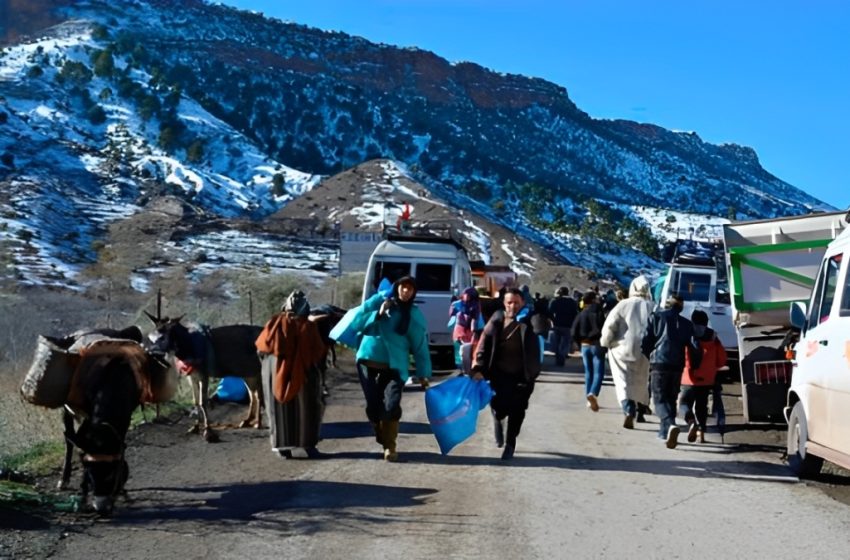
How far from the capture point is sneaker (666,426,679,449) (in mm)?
10172

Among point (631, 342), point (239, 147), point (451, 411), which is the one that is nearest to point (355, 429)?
point (451, 411)

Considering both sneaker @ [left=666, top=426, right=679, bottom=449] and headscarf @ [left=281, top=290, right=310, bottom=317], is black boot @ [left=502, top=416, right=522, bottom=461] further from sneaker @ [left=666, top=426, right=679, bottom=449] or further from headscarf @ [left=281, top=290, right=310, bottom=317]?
headscarf @ [left=281, top=290, right=310, bottom=317]

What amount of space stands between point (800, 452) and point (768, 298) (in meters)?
3.35

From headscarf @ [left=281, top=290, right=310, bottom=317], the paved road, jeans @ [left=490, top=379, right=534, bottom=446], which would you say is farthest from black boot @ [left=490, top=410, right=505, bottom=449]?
headscarf @ [left=281, top=290, right=310, bottom=317]

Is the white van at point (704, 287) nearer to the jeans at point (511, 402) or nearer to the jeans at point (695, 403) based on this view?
the jeans at point (695, 403)

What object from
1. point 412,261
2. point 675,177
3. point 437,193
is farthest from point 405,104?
point 412,261

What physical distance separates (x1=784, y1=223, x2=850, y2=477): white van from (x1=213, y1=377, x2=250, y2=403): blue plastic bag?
302 inches

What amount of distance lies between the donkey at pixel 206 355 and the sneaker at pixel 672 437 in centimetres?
487

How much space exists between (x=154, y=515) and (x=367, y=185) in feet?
270

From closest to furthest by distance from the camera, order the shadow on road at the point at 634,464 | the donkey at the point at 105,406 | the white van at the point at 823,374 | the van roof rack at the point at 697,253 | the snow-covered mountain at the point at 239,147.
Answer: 1. the donkey at the point at 105,406
2. the white van at the point at 823,374
3. the shadow on road at the point at 634,464
4. the van roof rack at the point at 697,253
5. the snow-covered mountain at the point at 239,147

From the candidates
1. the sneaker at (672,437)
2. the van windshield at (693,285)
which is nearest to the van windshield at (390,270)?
the van windshield at (693,285)

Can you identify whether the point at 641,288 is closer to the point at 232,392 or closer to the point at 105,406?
the point at 232,392

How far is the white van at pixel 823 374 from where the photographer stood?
7.50 m

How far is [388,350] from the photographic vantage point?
9.30 meters
